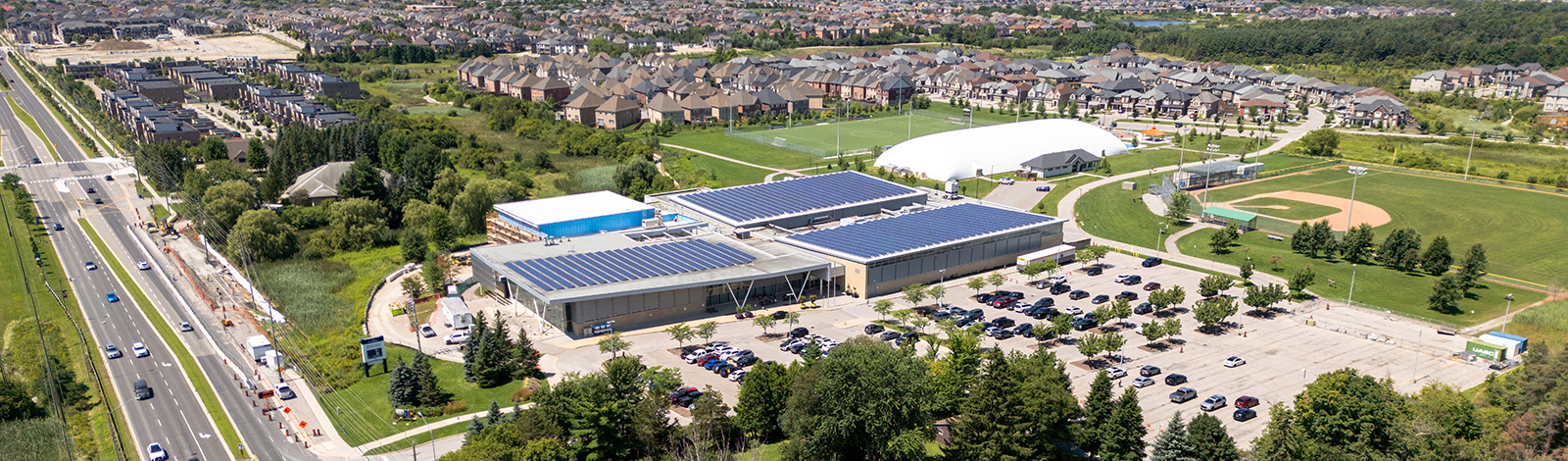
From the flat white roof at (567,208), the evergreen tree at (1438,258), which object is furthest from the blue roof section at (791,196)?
the evergreen tree at (1438,258)

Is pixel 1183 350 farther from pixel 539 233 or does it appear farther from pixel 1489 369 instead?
Result: pixel 539 233

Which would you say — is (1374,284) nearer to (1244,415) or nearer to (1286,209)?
(1286,209)

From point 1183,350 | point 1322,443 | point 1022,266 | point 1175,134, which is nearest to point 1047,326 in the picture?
point 1183,350

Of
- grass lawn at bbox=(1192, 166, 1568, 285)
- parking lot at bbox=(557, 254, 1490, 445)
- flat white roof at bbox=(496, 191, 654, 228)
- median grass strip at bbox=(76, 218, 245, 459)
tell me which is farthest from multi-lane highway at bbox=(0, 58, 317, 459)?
grass lawn at bbox=(1192, 166, 1568, 285)

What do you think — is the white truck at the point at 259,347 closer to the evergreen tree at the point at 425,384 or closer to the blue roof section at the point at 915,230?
the evergreen tree at the point at 425,384

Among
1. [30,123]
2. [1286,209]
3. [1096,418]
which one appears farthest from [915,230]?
[30,123]

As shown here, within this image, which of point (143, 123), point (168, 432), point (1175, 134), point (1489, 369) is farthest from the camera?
point (1175, 134)
